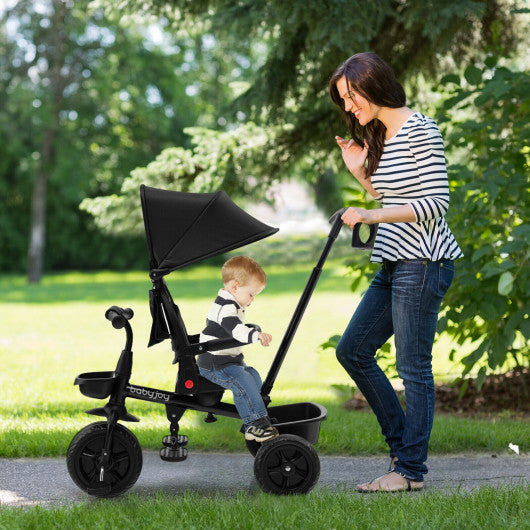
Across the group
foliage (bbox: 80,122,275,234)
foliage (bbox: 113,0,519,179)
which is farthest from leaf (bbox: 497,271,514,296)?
foliage (bbox: 80,122,275,234)

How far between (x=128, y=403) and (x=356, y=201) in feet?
7.86

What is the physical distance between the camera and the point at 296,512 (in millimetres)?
3309

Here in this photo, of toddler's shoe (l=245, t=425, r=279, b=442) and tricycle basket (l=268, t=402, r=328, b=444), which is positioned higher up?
tricycle basket (l=268, t=402, r=328, b=444)

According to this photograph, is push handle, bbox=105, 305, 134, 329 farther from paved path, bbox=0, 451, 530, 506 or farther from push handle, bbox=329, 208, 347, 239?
push handle, bbox=329, 208, 347, 239

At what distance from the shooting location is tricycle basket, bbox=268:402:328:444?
12.4 ft

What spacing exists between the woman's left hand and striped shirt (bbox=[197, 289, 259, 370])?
2.02 ft

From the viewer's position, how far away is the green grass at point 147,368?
15.9ft

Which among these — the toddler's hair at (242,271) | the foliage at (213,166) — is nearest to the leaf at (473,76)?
the foliage at (213,166)

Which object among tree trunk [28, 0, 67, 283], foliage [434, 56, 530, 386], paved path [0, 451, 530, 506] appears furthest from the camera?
tree trunk [28, 0, 67, 283]

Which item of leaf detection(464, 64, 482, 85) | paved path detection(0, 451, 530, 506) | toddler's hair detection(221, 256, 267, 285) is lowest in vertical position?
paved path detection(0, 451, 530, 506)

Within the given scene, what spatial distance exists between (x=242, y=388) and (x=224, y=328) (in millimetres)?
278

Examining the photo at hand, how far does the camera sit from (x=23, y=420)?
18.3ft

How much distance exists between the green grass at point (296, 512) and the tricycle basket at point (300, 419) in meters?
0.29

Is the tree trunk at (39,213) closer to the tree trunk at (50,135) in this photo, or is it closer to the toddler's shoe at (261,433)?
the tree trunk at (50,135)
